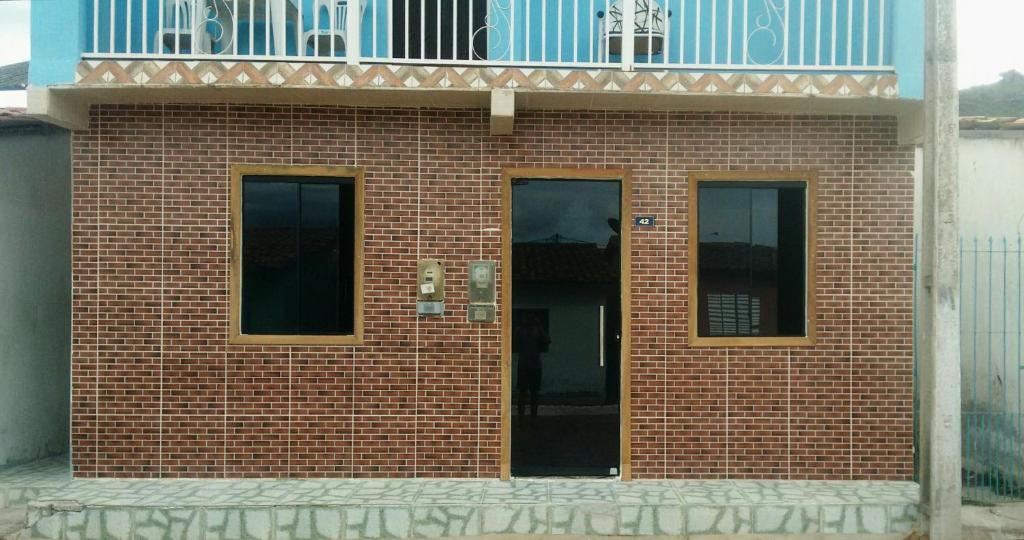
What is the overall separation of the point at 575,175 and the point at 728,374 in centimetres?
219

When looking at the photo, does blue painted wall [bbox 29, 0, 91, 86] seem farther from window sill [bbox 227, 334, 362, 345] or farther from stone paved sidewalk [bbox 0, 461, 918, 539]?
stone paved sidewalk [bbox 0, 461, 918, 539]

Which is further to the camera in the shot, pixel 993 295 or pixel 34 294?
pixel 34 294


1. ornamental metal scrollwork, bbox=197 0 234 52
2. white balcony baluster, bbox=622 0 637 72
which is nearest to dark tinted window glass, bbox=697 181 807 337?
white balcony baluster, bbox=622 0 637 72

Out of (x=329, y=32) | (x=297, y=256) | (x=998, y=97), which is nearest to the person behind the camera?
(x=297, y=256)

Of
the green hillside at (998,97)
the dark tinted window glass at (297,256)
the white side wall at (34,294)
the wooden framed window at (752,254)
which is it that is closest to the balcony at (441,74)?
the wooden framed window at (752,254)

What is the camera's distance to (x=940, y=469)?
6707 mm

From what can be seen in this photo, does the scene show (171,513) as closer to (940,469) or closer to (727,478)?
(727,478)

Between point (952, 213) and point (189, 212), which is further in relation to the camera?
point (189, 212)

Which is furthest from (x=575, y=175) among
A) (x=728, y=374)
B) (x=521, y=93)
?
(x=728, y=374)

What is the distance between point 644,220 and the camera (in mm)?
7906

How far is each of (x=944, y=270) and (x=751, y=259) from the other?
5.60 feet

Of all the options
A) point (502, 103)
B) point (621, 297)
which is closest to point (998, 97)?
point (621, 297)

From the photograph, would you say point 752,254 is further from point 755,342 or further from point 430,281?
point 430,281

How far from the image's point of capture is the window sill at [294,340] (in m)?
7.80
